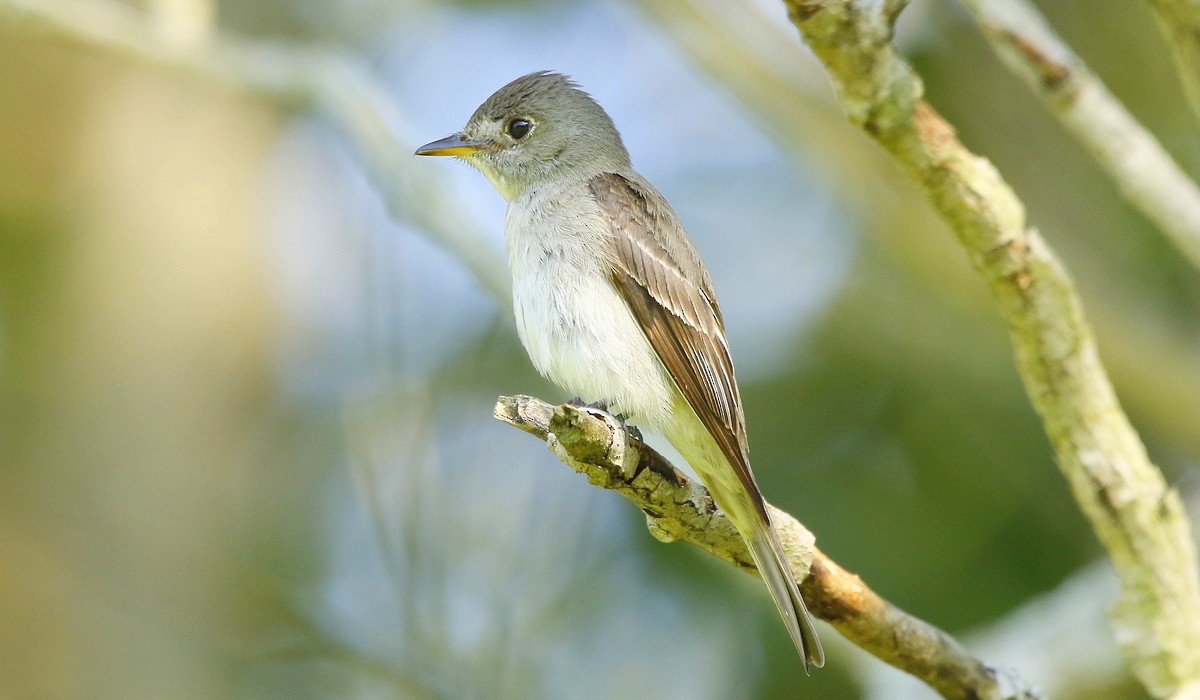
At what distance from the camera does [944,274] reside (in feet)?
23.1

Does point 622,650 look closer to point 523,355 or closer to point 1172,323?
point 523,355

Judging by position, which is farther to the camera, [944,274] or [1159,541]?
[944,274]

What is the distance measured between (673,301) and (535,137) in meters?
1.29

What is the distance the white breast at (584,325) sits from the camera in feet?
13.6

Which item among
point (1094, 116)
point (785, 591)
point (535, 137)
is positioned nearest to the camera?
point (785, 591)

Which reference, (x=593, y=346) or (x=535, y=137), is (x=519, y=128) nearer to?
(x=535, y=137)

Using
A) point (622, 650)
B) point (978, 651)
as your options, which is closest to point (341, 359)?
point (622, 650)

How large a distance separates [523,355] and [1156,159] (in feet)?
13.9

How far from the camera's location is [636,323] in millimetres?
4301

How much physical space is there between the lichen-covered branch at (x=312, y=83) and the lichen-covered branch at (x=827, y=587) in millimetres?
2547

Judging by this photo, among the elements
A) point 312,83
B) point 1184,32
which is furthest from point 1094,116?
point 312,83

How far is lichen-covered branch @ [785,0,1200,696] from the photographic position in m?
3.40

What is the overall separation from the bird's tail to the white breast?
2.48ft

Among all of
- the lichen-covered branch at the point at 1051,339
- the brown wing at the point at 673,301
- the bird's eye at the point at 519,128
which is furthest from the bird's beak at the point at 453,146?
the lichen-covered branch at the point at 1051,339
